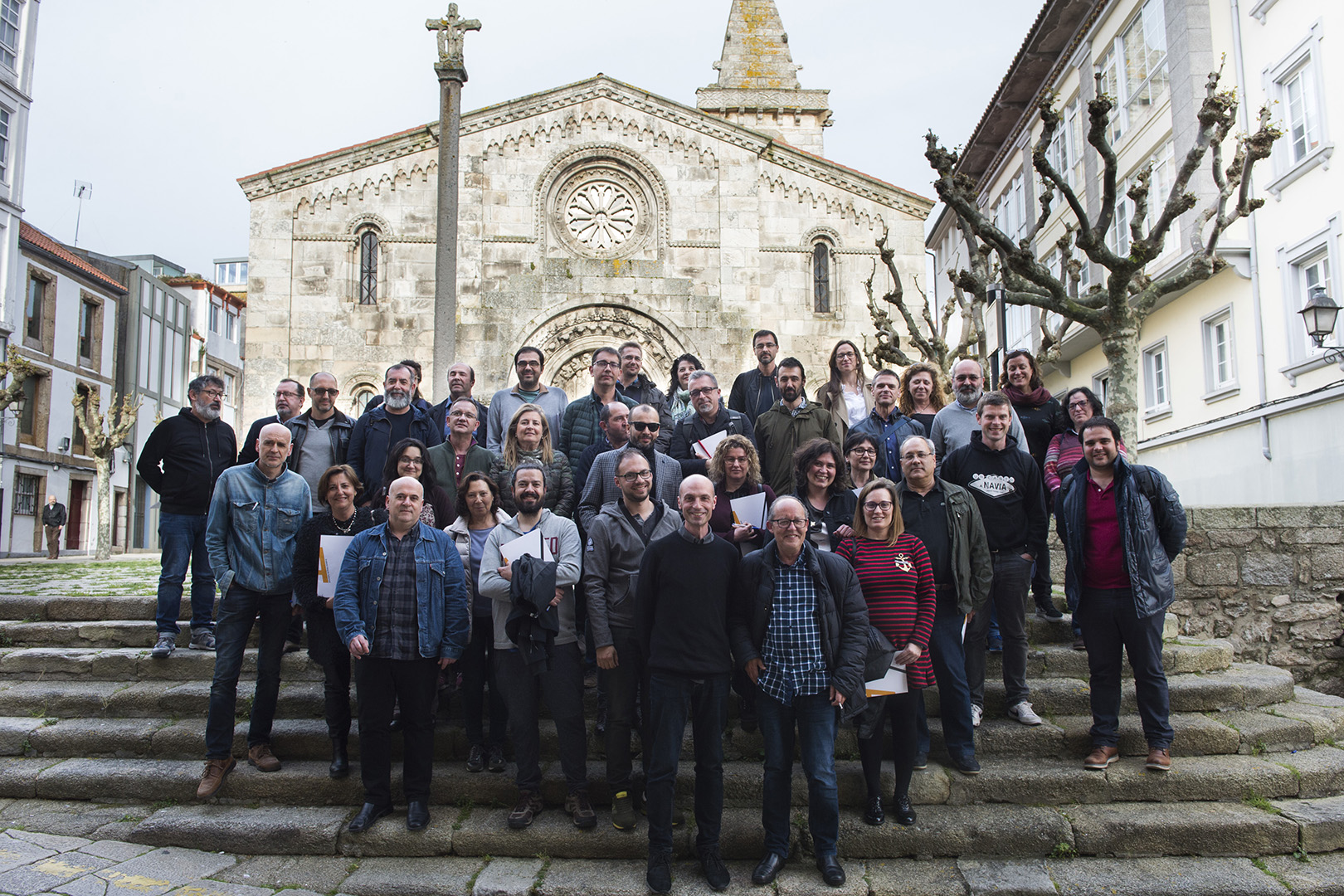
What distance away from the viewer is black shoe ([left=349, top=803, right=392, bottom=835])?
4.64m

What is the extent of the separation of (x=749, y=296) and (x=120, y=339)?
2408cm

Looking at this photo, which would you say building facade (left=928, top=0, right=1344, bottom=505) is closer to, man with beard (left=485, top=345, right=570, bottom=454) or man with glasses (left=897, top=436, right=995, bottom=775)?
man with glasses (left=897, top=436, right=995, bottom=775)

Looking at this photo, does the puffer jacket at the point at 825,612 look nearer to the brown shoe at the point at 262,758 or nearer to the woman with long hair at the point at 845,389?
the woman with long hair at the point at 845,389

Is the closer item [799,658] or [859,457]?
[799,658]

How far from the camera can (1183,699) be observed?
18.6 ft

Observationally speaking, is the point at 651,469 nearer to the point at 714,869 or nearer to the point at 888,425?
the point at 888,425

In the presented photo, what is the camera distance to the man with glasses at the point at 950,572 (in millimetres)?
4906

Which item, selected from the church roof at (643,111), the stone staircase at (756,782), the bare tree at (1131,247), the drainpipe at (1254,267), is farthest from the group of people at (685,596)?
the church roof at (643,111)

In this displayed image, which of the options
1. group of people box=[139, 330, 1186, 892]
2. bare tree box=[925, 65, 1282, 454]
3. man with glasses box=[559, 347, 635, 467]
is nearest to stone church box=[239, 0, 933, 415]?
bare tree box=[925, 65, 1282, 454]

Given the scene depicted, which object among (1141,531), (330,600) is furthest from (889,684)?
(330,600)

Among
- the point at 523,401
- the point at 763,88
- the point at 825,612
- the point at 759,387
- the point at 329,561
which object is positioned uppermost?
the point at 763,88

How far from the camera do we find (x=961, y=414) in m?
6.21

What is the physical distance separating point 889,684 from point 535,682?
1.96 metres

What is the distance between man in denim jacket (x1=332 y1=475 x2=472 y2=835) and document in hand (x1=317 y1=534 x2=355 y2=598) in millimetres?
243
